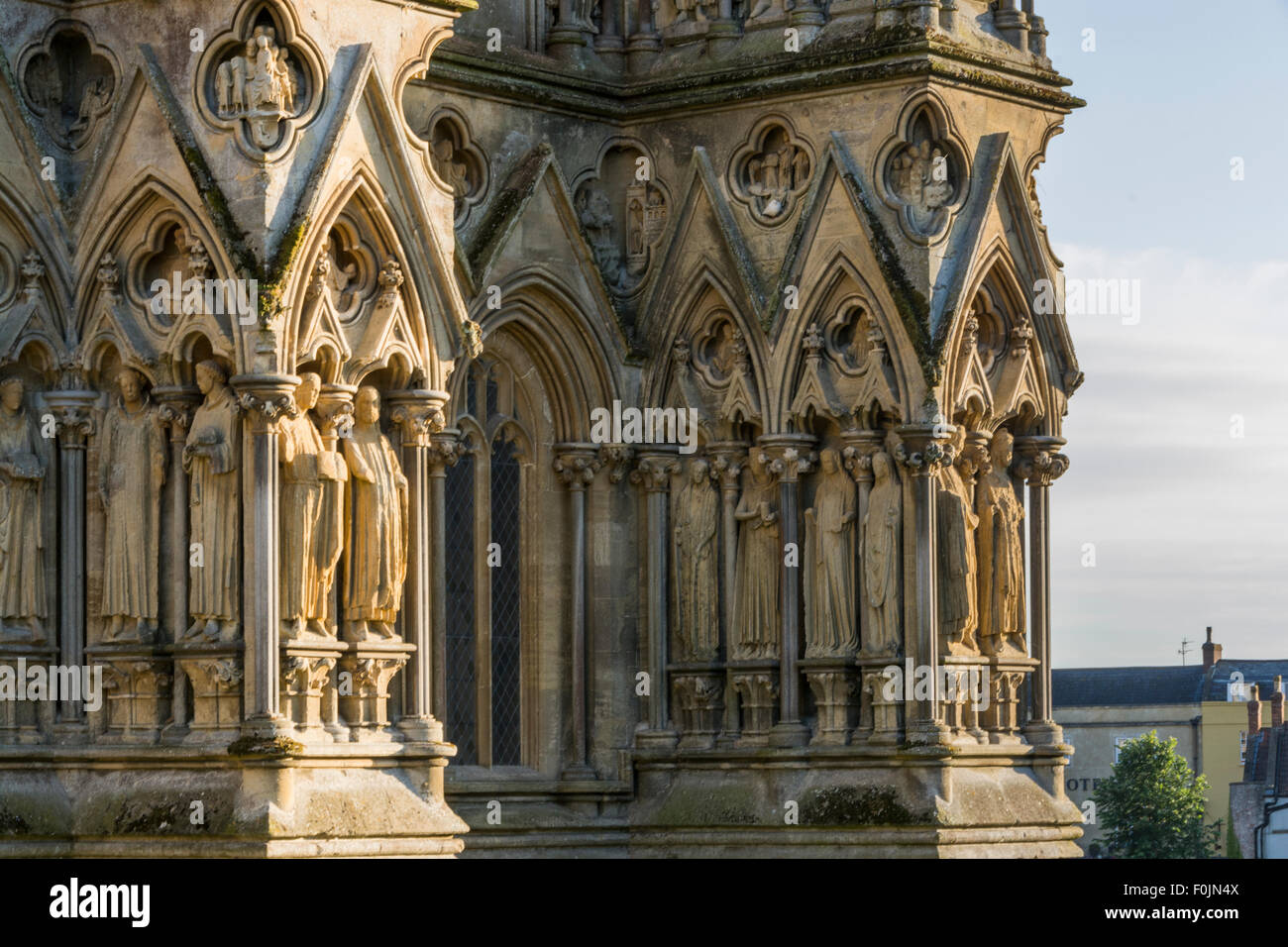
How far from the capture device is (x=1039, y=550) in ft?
107

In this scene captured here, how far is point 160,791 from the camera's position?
27.1 meters

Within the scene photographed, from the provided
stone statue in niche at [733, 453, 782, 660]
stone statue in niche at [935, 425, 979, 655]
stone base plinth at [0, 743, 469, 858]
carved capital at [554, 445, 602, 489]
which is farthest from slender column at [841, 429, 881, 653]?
stone base plinth at [0, 743, 469, 858]

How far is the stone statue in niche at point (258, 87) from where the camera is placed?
1065 inches

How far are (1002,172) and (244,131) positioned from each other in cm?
737

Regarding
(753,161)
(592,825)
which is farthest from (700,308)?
(592,825)

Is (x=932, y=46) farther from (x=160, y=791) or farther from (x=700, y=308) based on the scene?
(x=160, y=791)

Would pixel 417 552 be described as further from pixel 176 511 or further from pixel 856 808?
pixel 856 808

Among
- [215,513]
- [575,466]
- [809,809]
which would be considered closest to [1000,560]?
[809,809]

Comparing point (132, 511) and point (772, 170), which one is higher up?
point (772, 170)

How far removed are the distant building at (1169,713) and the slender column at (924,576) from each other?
64016mm

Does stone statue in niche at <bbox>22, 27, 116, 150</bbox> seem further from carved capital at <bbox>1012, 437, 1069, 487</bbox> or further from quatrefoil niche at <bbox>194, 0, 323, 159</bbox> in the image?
carved capital at <bbox>1012, 437, 1069, 487</bbox>

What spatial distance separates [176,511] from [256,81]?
10.4 ft

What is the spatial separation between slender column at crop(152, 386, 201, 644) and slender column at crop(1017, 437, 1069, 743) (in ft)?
27.3

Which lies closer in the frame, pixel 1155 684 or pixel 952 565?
pixel 952 565
